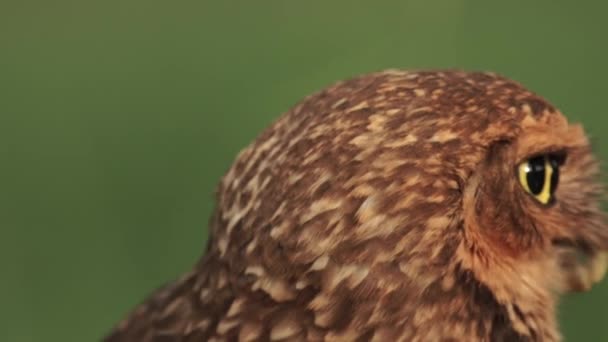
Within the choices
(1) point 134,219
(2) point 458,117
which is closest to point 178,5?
(1) point 134,219

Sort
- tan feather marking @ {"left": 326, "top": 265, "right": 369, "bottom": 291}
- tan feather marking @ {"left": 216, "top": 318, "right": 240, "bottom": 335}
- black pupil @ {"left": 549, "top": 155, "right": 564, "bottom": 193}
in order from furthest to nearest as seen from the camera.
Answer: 1. black pupil @ {"left": 549, "top": 155, "right": 564, "bottom": 193}
2. tan feather marking @ {"left": 216, "top": 318, "right": 240, "bottom": 335}
3. tan feather marking @ {"left": 326, "top": 265, "right": 369, "bottom": 291}

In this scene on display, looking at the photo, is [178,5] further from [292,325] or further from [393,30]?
[292,325]

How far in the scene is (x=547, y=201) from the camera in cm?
245

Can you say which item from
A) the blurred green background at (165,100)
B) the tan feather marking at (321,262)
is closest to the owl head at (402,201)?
the tan feather marking at (321,262)

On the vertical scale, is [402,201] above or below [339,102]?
below

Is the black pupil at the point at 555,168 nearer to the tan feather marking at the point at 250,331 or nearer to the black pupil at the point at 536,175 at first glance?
the black pupil at the point at 536,175

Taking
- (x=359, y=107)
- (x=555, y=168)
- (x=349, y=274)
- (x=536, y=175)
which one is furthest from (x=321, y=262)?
(x=555, y=168)

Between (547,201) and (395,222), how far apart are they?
38 cm

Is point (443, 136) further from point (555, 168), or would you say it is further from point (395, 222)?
point (555, 168)

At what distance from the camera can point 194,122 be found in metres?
5.75

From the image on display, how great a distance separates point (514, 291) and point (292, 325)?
0.40m

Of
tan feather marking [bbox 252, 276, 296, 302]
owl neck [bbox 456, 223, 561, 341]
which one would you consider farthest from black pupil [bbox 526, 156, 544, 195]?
tan feather marking [bbox 252, 276, 296, 302]

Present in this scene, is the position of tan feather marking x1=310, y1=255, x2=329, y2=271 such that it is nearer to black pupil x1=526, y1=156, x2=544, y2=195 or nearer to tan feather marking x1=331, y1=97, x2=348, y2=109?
tan feather marking x1=331, y1=97, x2=348, y2=109

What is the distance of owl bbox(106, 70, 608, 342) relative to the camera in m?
2.21
